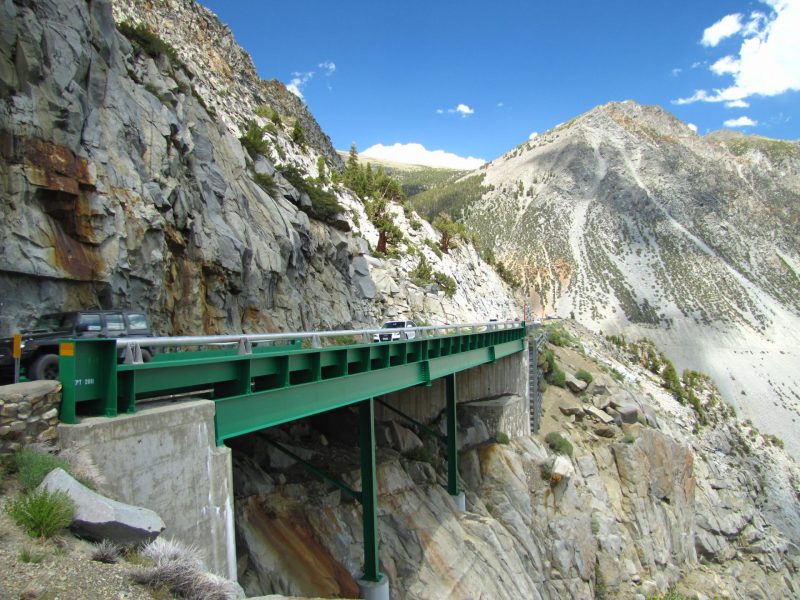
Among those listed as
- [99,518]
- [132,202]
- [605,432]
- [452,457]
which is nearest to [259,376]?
[99,518]

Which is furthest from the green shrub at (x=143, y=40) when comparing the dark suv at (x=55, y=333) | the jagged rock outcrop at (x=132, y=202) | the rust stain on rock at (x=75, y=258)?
the dark suv at (x=55, y=333)

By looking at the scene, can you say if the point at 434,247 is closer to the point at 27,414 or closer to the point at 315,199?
the point at 315,199

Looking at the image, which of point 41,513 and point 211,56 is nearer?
point 41,513

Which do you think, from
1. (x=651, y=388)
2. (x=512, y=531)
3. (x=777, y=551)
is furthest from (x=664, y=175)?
(x=512, y=531)

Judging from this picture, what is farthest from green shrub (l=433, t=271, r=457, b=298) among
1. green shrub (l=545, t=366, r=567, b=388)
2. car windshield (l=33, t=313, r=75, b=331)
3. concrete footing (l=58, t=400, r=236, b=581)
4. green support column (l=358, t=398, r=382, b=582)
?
concrete footing (l=58, t=400, r=236, b=581)

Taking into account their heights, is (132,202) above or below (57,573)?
above

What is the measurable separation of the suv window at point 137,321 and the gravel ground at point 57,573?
354 inches

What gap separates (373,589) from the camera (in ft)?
47.1

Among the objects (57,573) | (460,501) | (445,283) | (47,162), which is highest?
(47,162)

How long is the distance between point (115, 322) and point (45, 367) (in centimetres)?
309

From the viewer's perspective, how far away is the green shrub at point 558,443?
2891 cm

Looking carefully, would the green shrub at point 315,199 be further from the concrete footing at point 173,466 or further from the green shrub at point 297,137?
the concrete footing at point 173,466

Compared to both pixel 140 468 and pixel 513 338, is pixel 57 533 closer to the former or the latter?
pixel 140 468

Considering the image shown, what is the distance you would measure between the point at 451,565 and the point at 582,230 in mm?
132771
